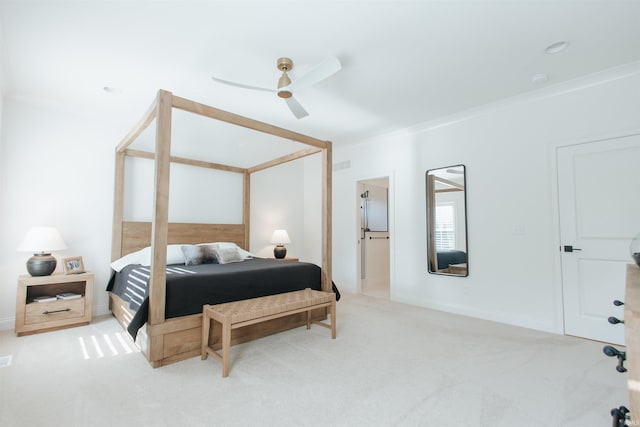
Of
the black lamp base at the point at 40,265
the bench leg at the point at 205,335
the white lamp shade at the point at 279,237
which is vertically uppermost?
the white lamp shade at the point at 279,237

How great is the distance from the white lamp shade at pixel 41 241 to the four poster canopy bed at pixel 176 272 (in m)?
0.60

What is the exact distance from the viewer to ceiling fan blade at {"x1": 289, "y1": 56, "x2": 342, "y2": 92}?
217cm

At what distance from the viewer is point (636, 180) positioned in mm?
2723

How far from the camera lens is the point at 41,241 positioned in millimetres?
3049

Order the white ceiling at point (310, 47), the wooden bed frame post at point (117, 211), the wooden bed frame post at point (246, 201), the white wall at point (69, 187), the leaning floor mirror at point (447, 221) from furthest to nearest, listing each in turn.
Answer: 1. the wooden bed frame post at point (246, 201)
2. the leaning floor mirror at point (447, 221)
3. the wooden bed frame post at point (117, 211)
4. the white wall at point (69, 187)
5. the white ceiling at point (310, 47)

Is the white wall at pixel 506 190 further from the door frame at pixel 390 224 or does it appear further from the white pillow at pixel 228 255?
the white pillow at pixel 228 255

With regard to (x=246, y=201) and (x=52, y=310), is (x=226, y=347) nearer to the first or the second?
(x=52, y=310)

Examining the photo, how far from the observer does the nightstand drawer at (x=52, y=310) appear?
9.71 feet

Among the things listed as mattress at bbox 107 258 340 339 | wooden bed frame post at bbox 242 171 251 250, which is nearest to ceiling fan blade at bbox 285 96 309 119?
mattress at bbox 107 258 340 339

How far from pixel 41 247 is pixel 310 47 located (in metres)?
3.18

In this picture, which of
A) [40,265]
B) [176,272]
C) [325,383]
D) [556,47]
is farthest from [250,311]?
[556,47]

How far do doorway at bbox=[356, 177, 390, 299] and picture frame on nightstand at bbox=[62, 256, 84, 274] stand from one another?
409 cm

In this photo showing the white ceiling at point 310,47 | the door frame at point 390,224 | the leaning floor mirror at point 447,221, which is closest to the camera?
the white ceiling at point 310,47

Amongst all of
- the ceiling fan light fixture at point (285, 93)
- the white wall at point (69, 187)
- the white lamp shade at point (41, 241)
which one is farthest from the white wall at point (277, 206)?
the ceiling fan light fixture at point (285, 93)
